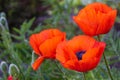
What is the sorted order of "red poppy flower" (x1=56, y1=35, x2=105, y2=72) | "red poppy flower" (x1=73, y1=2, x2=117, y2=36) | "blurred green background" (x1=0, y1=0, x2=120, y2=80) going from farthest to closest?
1. "blurred green background" (x1=0, y1=0, x2=120, y2=80)
2. "red poppy flower" (x1=73, y1=2, x2=117, y2=36)
3. "red poppy flower" (x1=56, y1=35, x2=105, y2=72)

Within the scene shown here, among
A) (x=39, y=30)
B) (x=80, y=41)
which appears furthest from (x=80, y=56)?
(x=39, y=30)

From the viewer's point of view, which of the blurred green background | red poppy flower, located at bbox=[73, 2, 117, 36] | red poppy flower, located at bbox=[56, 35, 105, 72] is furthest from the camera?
the blurred green background

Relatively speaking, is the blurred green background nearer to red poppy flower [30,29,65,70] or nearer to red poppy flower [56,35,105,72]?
red poppy flower [30,29,65,70]

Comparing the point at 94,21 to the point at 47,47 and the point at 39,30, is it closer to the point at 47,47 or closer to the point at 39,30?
the point at 47,47

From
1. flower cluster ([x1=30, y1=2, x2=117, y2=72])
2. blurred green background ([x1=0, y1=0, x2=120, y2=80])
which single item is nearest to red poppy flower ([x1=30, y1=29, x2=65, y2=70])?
flower cluster ([x1=30, y1=2, x2=117, y2=72])

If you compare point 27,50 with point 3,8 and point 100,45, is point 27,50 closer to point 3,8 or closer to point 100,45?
point 100,45

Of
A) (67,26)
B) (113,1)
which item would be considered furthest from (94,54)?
(113,1)

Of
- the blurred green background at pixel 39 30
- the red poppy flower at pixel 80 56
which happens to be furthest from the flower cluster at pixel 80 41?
the blurred green background at pixel 39 30

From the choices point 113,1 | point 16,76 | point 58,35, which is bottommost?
point 113,1
